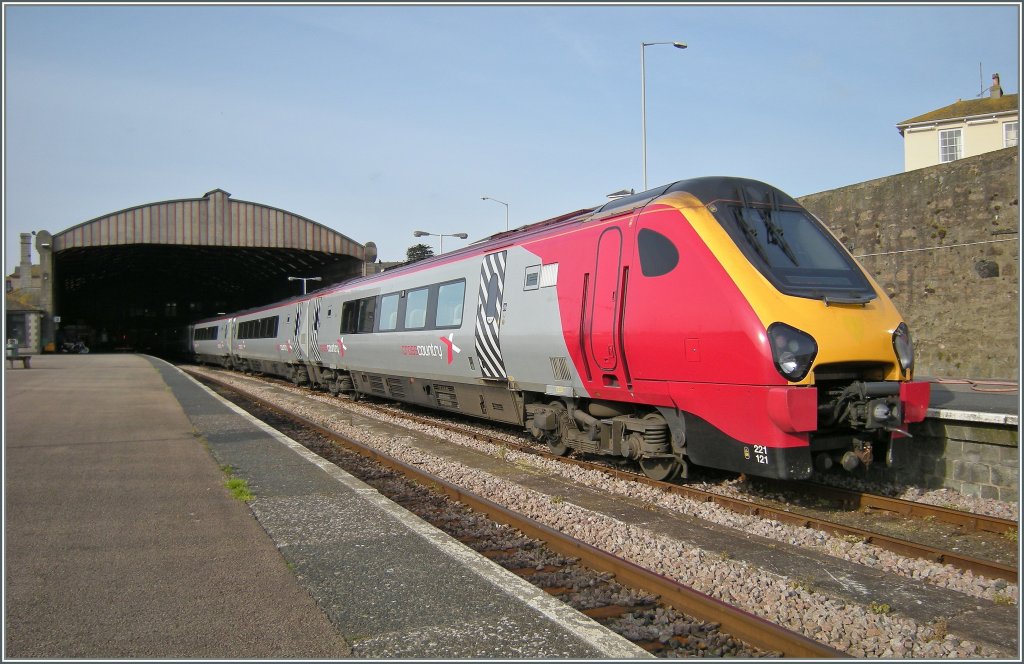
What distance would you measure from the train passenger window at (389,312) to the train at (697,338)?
143 inches

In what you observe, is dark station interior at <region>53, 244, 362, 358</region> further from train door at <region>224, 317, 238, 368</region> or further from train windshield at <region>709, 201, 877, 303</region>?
train windshield at <region>709, 201, 877, 303</region>

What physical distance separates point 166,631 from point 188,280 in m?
69.2

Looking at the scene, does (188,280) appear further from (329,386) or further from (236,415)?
(236,415)

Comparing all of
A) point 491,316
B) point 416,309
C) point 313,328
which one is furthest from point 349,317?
point 491,316

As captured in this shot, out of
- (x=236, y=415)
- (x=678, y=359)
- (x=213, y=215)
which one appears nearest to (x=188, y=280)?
(x=213, y=215)

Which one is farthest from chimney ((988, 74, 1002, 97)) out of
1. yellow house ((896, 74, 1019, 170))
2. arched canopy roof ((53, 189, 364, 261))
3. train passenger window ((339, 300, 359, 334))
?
arched canopy roof ((53, 189, 364, 261))

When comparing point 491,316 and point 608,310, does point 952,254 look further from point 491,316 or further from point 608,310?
point 608,310

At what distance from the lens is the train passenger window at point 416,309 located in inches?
496

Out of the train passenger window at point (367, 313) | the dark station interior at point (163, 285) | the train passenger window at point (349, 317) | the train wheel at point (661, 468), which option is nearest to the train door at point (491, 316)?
the train wheel at point (661, 468)

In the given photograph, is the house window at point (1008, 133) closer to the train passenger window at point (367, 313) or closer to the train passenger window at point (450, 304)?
the train passenger window at point (367, 313)

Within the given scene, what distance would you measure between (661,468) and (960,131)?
26195mm

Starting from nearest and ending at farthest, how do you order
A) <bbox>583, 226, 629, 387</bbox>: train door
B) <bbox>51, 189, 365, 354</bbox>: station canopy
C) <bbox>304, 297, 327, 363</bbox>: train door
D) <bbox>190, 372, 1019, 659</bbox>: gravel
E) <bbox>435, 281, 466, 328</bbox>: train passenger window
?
1. <bbox>190, 372, 1019, 659</bbox>: gravel
2. <bbox>583, 226, 629, 387</bbox>: train door
3. <bbox>435, 281, 466, 328</bbox>: train passenger window
4. <bbox>304, 297, 327, 363</bbox>: train door
5. <bbox>51, 189, 365, 354</bbox>: station canopy

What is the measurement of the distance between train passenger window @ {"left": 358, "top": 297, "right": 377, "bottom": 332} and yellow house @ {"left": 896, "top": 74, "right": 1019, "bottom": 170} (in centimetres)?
2200

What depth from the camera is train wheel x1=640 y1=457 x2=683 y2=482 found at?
7828 millimetres
